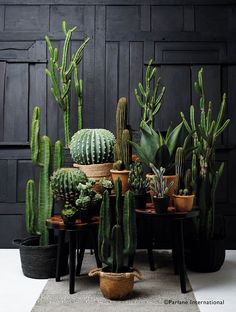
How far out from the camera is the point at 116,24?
4340 millimetres

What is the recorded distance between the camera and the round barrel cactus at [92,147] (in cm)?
341

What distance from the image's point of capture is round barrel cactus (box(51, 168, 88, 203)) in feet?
10.1

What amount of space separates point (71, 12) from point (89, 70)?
0.61 metres

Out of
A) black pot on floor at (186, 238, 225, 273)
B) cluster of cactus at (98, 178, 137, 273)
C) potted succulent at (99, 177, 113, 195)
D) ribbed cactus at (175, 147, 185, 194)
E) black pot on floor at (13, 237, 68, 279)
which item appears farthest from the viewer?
black pot on floor at (186, 238, 225, 273)

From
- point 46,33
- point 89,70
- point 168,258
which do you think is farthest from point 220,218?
point 46,33

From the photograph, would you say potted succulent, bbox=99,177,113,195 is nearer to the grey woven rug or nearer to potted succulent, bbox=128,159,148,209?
potted succulent, bbox=128,159,148,209

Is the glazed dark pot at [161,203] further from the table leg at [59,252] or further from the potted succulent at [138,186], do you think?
the table leg at [59,252]

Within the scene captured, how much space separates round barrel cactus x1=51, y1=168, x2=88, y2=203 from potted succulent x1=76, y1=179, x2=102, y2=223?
63 millimetres

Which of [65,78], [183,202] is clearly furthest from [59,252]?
[65,78]

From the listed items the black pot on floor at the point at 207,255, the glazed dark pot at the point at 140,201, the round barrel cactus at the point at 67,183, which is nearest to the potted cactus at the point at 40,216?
the round barrel cactus at the point at 67,183

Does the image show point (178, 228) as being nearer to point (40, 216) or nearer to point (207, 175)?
point (207, 175)

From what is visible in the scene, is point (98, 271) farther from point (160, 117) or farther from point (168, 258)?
point (160, 117)

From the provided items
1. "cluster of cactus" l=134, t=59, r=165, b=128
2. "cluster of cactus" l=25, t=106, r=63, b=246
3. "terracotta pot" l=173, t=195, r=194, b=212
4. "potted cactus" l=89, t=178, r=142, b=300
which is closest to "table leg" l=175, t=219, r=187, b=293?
"terracotta pot" l=173, t=195, r=194, b=212

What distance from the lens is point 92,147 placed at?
3396 millimetres
